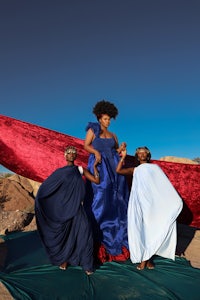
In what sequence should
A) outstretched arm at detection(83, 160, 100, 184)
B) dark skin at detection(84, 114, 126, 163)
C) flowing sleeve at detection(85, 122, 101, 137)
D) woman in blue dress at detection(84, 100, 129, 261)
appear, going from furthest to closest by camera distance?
flowing sleeve at detection(85, 122, 101, 137) < dark skin at detection(84, 114, 126, 163) < woman in blue dress at detection(84, 100, 129, 261) < outstretched arm at detection(83, 160, 100, 184)

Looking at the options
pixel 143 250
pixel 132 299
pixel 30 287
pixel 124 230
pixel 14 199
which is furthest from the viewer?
pixel 14 199

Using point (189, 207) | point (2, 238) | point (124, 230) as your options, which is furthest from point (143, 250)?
point (2, 238)

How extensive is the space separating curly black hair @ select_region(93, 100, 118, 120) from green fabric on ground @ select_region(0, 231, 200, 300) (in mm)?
2047

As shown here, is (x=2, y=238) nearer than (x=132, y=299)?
No

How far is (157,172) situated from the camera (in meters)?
4.00

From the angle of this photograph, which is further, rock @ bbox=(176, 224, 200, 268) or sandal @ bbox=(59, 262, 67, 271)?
rock @ bbox=(176, 224, 200, 268)

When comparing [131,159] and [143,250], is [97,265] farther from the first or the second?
[131,159]

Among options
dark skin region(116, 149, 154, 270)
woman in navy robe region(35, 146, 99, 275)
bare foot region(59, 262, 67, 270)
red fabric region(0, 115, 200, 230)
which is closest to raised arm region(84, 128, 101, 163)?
dark skin region(116, 149, 154, 270)

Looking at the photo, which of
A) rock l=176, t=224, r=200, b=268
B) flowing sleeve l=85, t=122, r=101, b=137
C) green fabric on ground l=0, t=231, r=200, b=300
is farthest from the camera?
rock l=176, t=224, r=200, b=268

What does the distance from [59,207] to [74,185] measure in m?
0.32

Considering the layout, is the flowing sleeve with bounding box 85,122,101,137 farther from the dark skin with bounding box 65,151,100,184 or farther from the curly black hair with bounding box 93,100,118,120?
the dark skin with bounding box 65,151,100,184

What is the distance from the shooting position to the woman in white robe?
3771 millimetres

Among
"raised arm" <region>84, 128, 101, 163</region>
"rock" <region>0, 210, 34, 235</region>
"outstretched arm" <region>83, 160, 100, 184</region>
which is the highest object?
"raised arm" <region>84, 128, 101, 163</region>

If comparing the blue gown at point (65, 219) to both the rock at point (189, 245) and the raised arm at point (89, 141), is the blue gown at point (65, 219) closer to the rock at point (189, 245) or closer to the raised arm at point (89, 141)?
the raised arm at point (89, 141)
